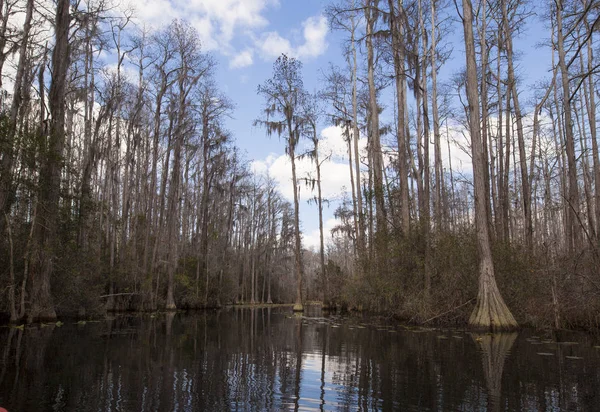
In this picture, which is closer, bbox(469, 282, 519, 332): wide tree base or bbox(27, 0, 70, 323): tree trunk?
bbox(469, 282, 519, 332): wide tree base

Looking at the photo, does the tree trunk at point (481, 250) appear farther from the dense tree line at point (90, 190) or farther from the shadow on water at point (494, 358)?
the dense tree line at point (90, 190)

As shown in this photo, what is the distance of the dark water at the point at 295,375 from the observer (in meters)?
3.60

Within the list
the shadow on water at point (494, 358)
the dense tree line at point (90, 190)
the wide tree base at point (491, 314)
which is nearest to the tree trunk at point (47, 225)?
the dense tree line at point (90, 190)

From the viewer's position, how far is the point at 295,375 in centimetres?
500

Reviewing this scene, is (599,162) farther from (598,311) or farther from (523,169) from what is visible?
(598,311)

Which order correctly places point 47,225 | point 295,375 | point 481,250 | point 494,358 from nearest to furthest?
point 295,375 < point 494,358 < point 481,250 < point 47,225

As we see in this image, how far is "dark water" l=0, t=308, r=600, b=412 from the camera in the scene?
3602mm

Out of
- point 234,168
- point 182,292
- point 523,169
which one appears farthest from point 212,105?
point 523,169

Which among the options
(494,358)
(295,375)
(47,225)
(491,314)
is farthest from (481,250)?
(47,225)

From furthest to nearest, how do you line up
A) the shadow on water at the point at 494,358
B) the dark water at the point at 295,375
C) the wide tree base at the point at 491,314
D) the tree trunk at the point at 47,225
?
the tree trunk at the point at 47,225 < the wide tree base at the point at 491,314 < the shadow on water at the point at 494,358 < the dark water at the point at 295,375

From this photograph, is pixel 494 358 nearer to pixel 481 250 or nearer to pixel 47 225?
pixel 481 250

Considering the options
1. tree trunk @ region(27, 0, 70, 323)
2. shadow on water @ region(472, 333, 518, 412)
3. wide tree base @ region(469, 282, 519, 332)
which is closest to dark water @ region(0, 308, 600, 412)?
shadow on water @ region(472, 333, 518, 412)

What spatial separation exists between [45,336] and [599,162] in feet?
62.4

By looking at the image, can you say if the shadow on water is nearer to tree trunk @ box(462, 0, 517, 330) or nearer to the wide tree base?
the wide tree base
